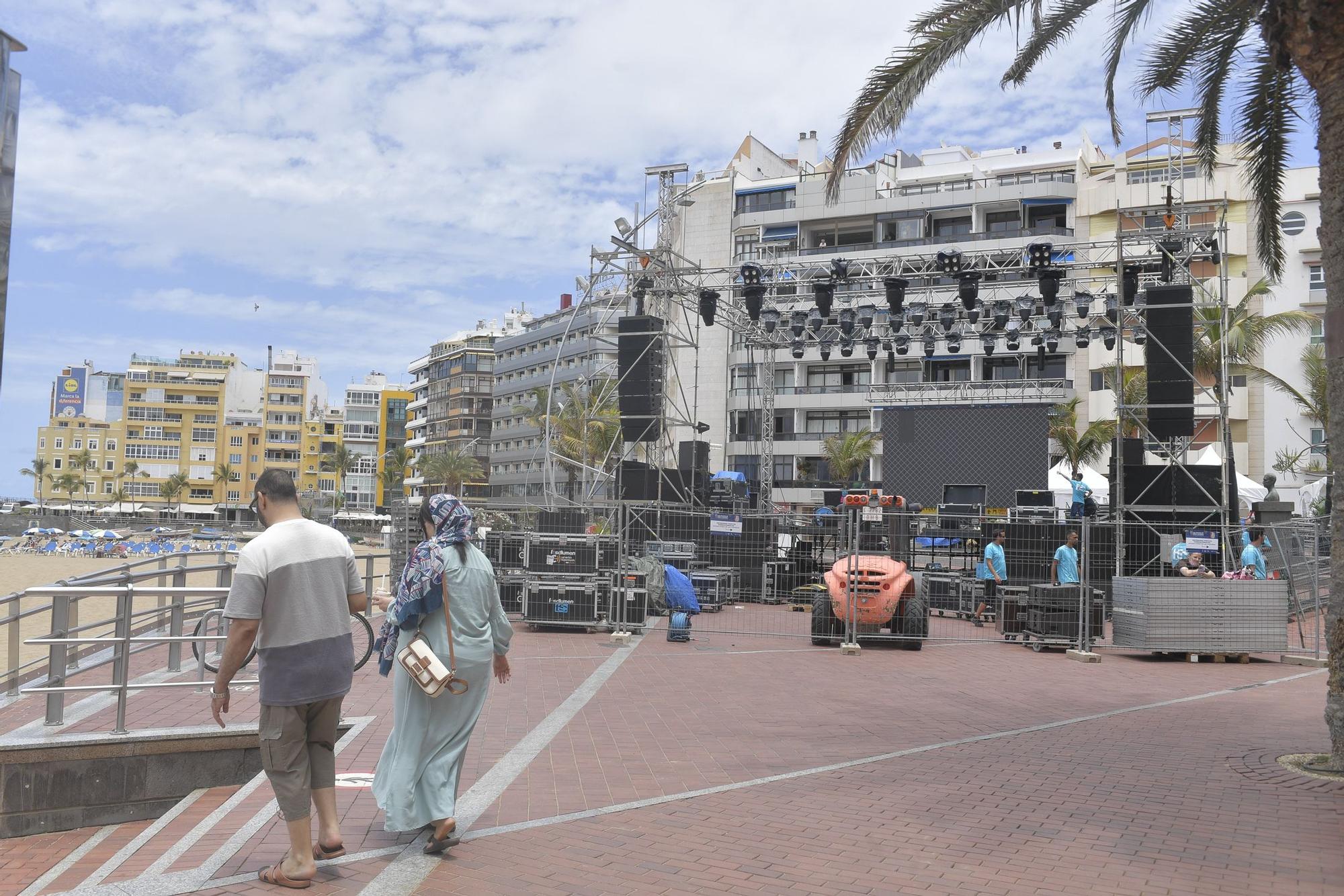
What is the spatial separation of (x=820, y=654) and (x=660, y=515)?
6592 millimetres

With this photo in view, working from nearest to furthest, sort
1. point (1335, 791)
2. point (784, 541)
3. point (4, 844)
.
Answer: point (4, 844) → point (1335, 791) → point (784, 541)

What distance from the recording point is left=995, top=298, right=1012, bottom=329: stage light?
2333 centimetres

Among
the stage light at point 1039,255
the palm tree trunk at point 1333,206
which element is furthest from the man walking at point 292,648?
the stage light at point 1039,255

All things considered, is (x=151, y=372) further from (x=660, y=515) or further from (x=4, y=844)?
(x=4, y=844)

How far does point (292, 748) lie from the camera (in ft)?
16.0

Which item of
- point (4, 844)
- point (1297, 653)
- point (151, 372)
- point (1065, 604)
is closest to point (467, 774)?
point (4, 844)

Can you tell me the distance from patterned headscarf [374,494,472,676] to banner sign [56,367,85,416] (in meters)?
161

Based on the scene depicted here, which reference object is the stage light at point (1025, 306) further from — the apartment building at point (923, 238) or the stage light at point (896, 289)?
the apartment building at point (923, 238)

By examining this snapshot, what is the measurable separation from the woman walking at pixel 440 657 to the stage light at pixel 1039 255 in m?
16.6

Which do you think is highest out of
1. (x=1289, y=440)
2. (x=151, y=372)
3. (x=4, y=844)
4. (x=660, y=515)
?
(x=151, y=372)

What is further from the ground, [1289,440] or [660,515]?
[1289,440]

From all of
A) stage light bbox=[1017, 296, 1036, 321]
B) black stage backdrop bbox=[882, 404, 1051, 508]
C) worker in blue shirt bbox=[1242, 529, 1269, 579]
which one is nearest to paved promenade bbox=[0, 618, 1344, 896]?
worker in blue shirt bbox=[1242, 529, 1269, 579]

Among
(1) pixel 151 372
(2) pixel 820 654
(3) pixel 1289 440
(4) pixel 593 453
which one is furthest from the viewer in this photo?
(1) pixel 151 372

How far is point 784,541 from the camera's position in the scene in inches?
873
